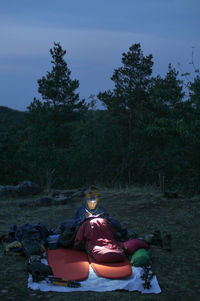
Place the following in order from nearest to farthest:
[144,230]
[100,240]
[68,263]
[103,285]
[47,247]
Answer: [103,285]
[68,263]
[100,240]
[47,247]
[144,230]

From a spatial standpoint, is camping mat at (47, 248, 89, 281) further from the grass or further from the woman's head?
the woman's head

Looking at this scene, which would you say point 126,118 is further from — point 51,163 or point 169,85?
point 169,85

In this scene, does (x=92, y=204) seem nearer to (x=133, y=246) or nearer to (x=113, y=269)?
(x=133, y=246)

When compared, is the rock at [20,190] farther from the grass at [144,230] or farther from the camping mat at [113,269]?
the camping mat at [113,269]

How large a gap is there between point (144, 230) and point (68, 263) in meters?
2.48

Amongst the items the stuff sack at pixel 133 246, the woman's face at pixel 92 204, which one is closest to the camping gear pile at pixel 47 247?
the stuff sack at pixel 133 246

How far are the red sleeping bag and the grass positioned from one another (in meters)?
0.64

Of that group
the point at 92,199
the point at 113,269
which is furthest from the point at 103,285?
the point at 92,199

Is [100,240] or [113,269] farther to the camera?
[100,240]

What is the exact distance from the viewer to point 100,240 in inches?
198

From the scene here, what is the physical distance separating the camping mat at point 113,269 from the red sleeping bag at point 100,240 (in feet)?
0.23

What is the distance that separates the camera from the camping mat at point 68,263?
14.2 feet

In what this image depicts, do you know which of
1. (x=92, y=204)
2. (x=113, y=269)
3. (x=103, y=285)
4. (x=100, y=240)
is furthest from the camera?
(x=92, y=204)

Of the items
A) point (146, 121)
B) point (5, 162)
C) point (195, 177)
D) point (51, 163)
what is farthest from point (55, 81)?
point (195, 177)
